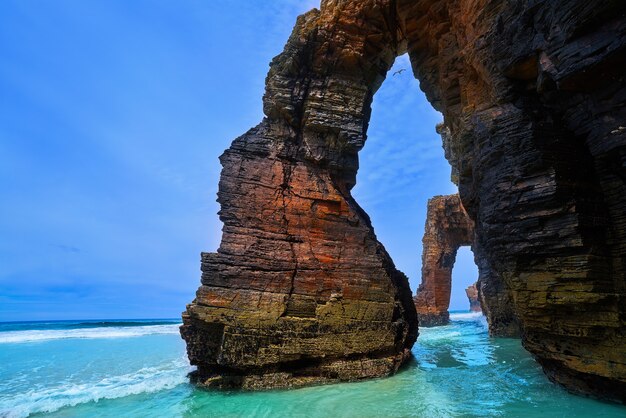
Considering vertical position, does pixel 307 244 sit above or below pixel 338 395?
above

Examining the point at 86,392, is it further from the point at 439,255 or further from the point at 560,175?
the point at 439,255

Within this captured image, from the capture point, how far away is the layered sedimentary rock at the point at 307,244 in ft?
30.3

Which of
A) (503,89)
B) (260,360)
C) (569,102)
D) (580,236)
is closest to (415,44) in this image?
(503,89)

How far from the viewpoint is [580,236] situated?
618cm

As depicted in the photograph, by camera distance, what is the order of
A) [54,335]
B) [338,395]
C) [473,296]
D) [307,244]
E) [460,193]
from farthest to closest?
1. [473,296]
2. [54,335]
3. [460,193]
4. [307,244]
5. [338,395]

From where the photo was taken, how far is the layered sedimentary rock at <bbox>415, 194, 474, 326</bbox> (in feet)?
108

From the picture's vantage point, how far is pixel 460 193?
35.8 ft

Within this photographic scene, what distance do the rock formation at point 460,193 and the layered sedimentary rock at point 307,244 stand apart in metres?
0.05

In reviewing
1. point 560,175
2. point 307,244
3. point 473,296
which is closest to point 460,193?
point 560,175

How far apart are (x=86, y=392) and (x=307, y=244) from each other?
27.6 feet

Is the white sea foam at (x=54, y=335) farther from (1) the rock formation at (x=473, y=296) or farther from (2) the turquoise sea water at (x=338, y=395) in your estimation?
(1) the rock formation at (x=473, y=296)

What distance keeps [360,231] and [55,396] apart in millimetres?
11037

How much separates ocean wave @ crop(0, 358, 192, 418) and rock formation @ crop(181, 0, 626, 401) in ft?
7.74

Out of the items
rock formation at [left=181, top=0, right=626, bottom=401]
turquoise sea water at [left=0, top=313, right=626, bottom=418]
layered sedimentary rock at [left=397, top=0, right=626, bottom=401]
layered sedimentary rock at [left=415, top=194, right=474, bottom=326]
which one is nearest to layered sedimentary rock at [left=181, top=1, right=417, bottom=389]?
rock formation at [left=181, top=0, right=626, bottom=401]
